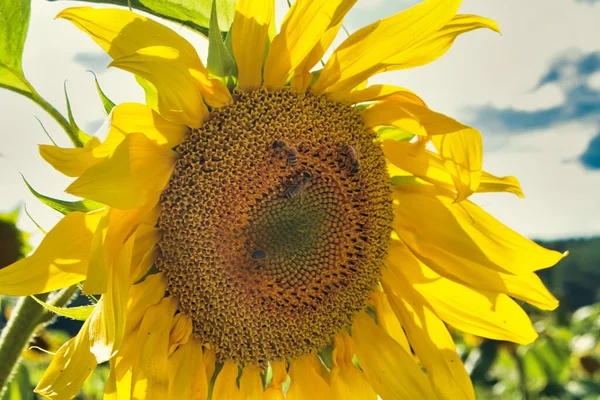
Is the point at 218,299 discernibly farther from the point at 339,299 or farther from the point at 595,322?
the point at 595,322

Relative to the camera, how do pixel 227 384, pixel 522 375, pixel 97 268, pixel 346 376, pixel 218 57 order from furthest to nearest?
pixel 522 375 → pixel 346 376 → pixel 227 384 → pixel 218 57 → pixel 97 268

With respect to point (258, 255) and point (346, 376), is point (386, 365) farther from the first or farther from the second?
point (258, 255)

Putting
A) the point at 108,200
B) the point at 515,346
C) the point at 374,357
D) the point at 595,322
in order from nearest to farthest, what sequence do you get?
the point at 108,200
the point at 374,357
the point at 515,346
the point at 595,322

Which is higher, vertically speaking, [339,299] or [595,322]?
[339,299]

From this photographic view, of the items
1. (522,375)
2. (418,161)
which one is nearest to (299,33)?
(418,161)

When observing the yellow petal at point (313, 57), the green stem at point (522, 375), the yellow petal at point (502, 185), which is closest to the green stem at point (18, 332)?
the yellow petal at point (313, 57)

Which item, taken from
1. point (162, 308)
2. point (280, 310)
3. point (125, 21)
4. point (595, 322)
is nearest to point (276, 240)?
point (280, 310)
